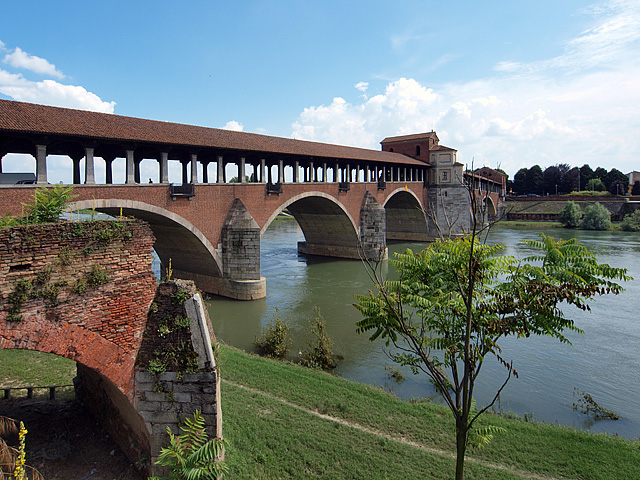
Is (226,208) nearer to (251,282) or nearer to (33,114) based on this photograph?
(251,282)

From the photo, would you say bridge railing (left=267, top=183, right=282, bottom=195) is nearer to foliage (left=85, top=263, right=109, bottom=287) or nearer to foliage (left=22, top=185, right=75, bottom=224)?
foliage (left=22, top=185, right=75, bottom=224)

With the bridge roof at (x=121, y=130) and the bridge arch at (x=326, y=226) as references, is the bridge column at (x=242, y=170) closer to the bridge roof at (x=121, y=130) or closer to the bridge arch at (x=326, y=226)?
the bridge roof at (x=121, y=130)

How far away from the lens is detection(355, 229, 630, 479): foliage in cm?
503

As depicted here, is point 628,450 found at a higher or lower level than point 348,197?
lower

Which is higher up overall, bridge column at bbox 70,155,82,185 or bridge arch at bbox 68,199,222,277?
bridge column at bbox 70,155,82,185

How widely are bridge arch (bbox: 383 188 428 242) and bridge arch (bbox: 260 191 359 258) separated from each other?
1040 centimetres

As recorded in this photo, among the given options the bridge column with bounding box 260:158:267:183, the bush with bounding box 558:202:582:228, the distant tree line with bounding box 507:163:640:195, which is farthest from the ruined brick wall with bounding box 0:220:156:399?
the distant tree line with bounding box 507:163:640:195

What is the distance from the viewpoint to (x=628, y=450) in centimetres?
770

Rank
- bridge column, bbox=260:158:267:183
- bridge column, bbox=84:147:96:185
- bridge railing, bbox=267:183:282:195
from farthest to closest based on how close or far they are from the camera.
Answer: bridge railing, bbox=267:183:282:195 < bridge column, bbox=260:158:267:183 < bridge column, bbox=84:147:96:185

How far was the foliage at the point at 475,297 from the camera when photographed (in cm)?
503

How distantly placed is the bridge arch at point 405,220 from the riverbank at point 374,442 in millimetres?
33251

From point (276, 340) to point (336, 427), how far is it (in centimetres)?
530

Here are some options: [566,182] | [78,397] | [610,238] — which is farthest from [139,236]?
[566,182]

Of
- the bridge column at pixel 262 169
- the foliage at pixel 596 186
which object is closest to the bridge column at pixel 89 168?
the bridge column at pixel 262 169
